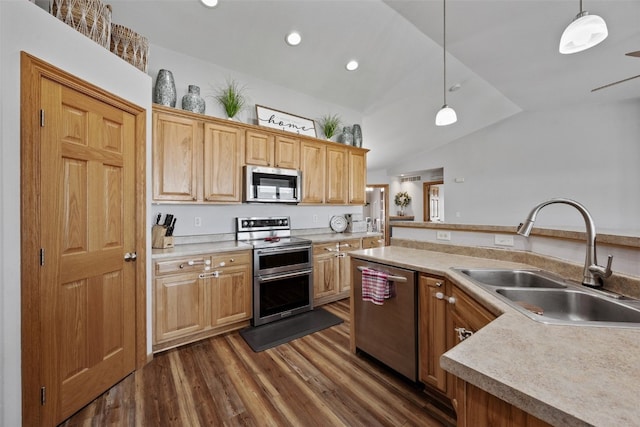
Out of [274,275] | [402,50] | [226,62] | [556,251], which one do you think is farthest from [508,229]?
[226,62]

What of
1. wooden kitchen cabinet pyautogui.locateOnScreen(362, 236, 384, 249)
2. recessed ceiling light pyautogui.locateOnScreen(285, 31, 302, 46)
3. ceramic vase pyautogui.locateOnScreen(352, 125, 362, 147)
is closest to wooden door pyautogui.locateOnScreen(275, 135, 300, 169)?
recessed ceiling light pyautogui.locateOnScreen(285, 31, 302, 46)

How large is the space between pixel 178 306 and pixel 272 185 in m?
1.59

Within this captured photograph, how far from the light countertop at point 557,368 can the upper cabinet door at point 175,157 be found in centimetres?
262

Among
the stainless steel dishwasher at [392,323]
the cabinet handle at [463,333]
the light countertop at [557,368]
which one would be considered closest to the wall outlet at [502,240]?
the stainless steel dishwasher at [392,323]

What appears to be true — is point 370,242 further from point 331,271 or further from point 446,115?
point 446,115

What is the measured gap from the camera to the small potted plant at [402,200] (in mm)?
8227

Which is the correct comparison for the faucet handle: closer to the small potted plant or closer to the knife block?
the knife block

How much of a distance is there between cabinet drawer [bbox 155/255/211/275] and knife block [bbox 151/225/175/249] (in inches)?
11.6

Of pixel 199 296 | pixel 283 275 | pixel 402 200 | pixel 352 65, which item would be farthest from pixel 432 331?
pixel 402 200

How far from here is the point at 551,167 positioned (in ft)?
16.1

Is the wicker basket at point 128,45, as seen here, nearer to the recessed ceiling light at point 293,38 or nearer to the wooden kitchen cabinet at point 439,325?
the recessed ceiling light at point 293,38

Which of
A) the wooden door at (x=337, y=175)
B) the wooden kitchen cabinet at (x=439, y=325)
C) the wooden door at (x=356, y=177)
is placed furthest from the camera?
the wooden door at (x=356, y=177)

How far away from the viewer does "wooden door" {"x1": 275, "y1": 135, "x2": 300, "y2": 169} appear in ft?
10.5

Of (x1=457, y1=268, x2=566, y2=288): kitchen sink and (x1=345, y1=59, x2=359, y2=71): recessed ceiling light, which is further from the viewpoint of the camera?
(x1=345, y1=59, x2=359, y2=71): recessed ceiling light
